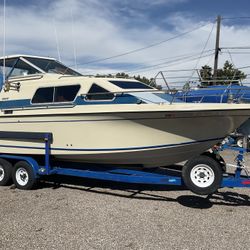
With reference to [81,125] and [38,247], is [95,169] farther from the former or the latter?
[38,247]

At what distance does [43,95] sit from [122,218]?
2.95m

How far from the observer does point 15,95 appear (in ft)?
22.6

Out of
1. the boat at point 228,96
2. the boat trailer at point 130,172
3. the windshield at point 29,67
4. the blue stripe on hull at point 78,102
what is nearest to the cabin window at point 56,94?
the blue stripe on hull at point 78,102

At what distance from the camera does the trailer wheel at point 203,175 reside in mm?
4969

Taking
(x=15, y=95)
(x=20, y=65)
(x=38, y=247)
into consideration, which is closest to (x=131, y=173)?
(x=38, y=247)

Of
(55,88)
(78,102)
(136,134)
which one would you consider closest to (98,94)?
(78,102)

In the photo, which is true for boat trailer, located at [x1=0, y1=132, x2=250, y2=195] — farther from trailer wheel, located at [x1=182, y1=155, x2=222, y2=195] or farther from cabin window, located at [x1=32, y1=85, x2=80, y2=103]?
cabin window, located at [x1=32, y1=85, x2=80, y2=103]

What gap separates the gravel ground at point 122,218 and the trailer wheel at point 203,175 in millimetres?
404

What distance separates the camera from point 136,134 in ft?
18.0

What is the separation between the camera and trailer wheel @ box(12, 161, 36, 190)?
639 centimetres

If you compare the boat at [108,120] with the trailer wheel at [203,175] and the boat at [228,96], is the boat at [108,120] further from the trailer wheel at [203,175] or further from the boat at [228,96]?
the trailer wheel at [203,175]

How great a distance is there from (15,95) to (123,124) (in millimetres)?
2664

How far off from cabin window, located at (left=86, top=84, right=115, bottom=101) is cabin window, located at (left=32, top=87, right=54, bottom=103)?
0.92m

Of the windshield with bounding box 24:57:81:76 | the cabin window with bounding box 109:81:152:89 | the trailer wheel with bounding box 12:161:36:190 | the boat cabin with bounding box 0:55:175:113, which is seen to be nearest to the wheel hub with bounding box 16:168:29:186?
the trailer wheel with bounding box 12:161:36:190
